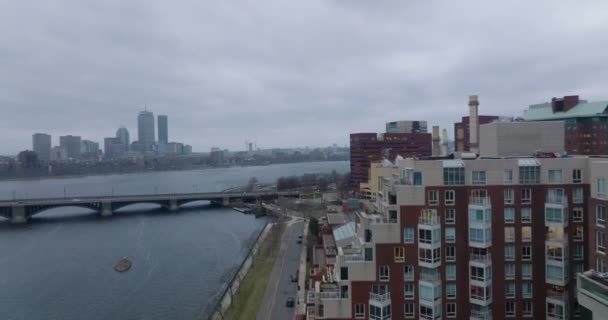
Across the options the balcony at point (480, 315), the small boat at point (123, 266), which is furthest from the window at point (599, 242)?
the small boat at point (123, 266)

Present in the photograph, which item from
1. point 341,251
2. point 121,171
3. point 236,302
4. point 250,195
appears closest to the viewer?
point 341,251

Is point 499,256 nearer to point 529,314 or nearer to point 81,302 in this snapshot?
point 529,314

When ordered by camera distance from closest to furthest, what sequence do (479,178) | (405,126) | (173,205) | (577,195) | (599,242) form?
(599,242)
(577,195)
(479,178)
(173,205)
(405,126)

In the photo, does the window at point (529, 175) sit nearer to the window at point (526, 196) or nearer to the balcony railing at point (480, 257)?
the window at point (526, 196)

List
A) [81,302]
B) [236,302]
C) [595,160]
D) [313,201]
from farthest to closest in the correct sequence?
[313,201] → [81,302] → [236,302] → [595,160]

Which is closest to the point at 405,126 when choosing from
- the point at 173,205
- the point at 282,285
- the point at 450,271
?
the point at 173,205

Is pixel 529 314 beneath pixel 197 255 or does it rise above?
above

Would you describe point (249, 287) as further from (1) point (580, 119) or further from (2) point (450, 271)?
(1) point (580, 119)

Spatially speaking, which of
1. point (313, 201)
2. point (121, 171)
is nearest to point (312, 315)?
point (313, 201)
